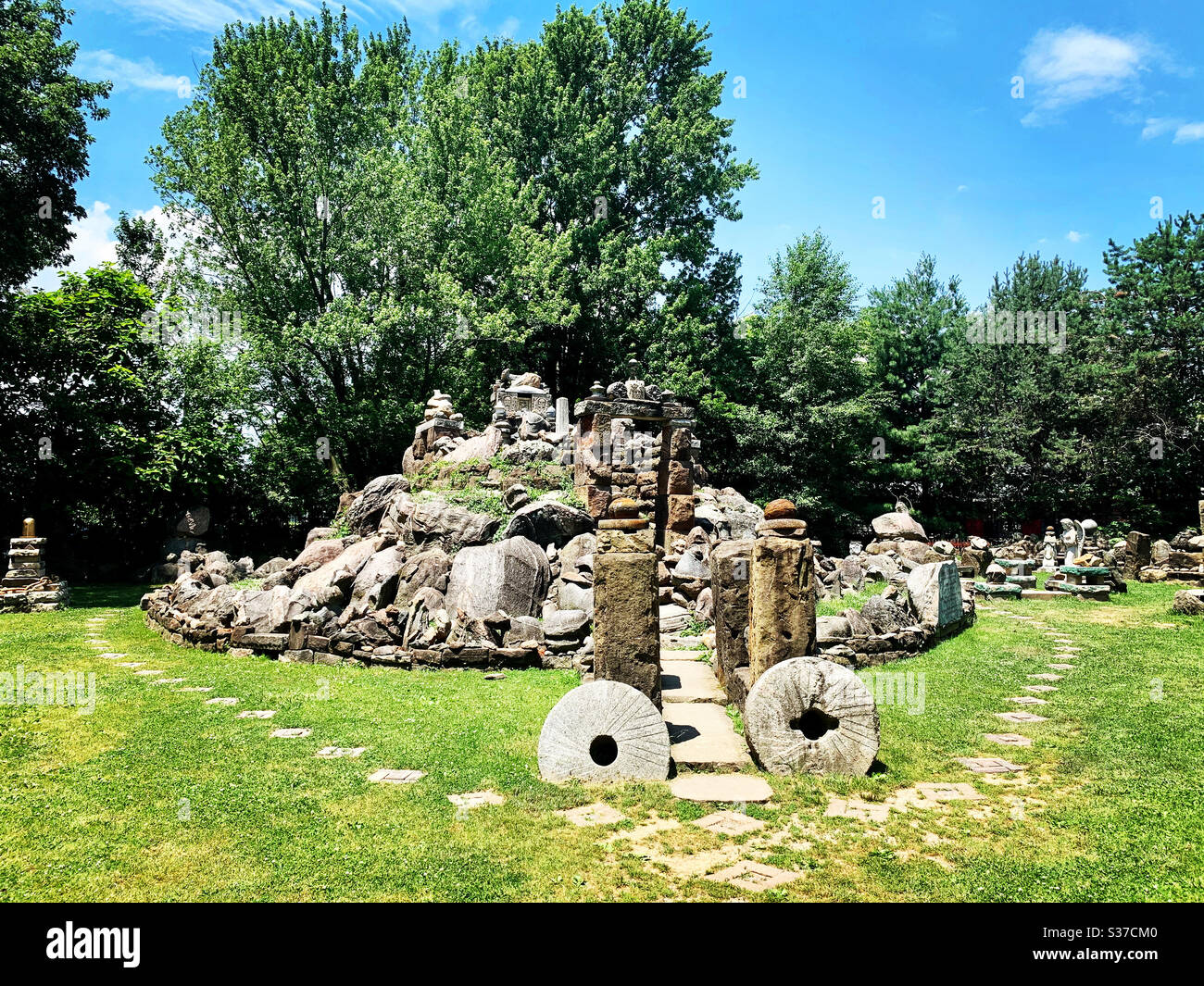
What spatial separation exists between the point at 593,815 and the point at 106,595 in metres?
17.7

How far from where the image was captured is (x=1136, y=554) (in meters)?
20.0

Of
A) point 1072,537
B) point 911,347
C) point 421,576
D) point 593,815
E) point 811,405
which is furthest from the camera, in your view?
point 911,347

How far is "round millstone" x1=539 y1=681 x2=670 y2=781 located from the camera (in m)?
5.54

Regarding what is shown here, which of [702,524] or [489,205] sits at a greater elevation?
[489,205]

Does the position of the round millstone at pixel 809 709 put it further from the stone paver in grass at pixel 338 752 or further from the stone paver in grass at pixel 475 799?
the stone paver in grass at pixel 338 752

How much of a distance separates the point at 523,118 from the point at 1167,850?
98.8ft

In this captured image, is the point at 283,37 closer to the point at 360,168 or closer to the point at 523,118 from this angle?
the point at 360,168

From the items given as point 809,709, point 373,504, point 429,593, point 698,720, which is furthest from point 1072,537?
point 809,709

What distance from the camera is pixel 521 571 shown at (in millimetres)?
11102

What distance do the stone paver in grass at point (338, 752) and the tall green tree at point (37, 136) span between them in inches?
664

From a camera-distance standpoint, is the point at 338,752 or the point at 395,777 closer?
the point at 395,777

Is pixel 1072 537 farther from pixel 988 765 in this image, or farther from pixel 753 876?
pixel 753 876

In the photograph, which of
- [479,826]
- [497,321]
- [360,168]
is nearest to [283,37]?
[360,168]

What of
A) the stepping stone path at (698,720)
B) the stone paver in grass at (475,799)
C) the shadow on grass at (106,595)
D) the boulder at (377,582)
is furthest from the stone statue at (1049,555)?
the shadow on grass at (106,595)
